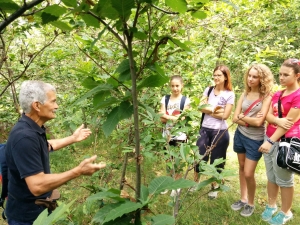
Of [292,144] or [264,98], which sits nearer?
[292,144]

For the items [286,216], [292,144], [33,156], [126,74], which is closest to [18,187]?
[33,156]

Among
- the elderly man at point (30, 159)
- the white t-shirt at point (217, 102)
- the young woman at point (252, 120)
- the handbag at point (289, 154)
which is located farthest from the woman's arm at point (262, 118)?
the elderly man at point (30, 159)

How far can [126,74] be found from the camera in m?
0.96

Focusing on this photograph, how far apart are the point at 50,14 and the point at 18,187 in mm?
1746

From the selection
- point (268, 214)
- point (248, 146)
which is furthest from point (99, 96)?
point (268, 214)

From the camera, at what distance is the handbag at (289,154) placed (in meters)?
2.70

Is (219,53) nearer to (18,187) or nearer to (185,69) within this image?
(185,69)

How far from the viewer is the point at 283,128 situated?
2.81 metres

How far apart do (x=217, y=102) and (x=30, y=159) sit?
8.58ft

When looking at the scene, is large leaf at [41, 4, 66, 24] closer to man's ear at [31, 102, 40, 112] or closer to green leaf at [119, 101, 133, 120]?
green leaf at [119, 101, 133, 120]

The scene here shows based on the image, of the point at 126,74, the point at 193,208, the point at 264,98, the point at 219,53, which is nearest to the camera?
the point at 126,74

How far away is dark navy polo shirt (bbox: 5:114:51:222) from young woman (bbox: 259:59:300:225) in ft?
8.18

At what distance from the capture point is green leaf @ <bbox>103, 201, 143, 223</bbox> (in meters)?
0.86

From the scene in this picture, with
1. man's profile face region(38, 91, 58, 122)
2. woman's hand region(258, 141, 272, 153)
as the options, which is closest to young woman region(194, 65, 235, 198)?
woman's hand region(258, 141, 272, 153)
